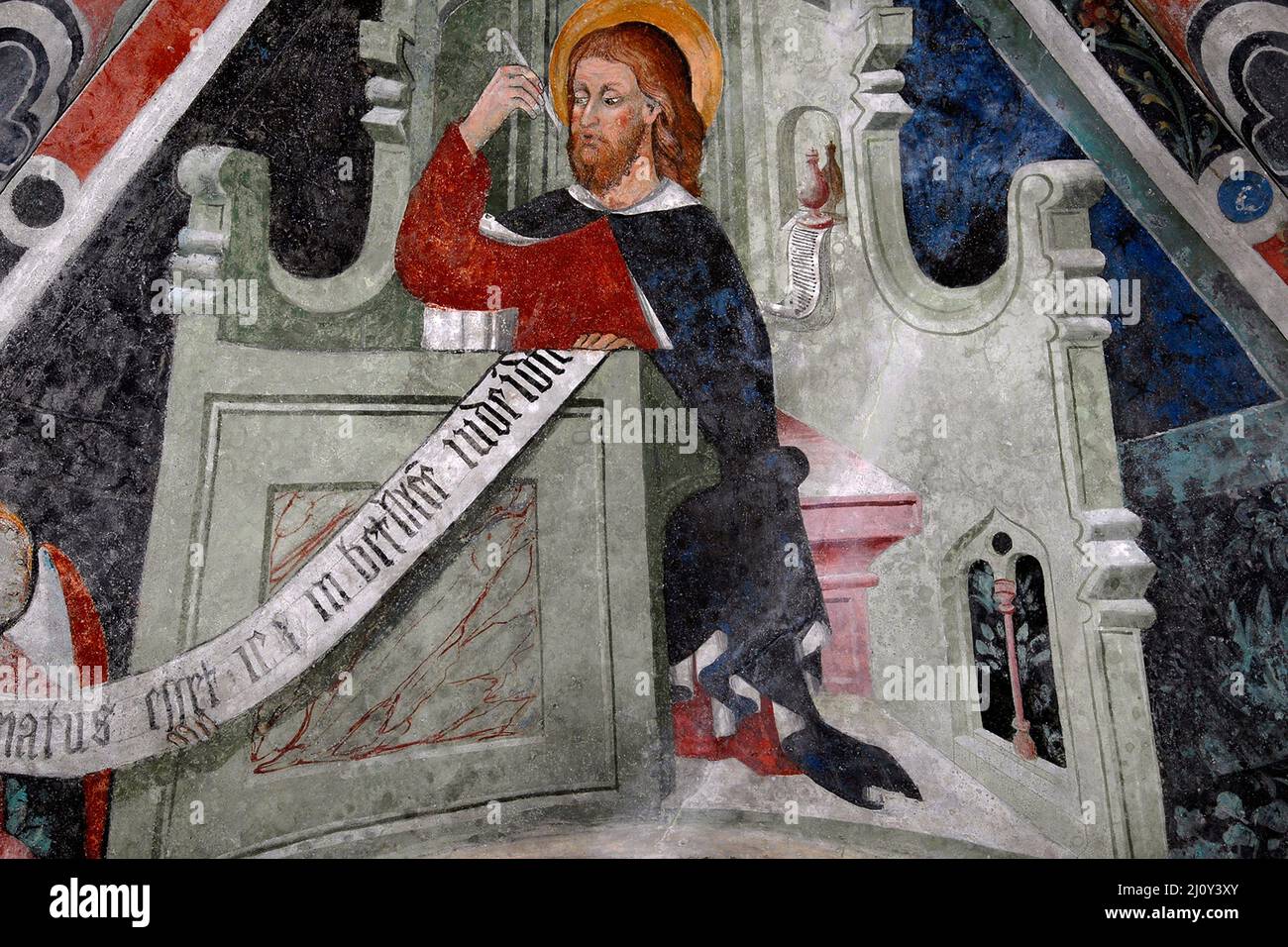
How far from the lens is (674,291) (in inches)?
163

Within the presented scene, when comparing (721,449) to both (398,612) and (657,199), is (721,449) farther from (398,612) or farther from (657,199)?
A: (398,612)

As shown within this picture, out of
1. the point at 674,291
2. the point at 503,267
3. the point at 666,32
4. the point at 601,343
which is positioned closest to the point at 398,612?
the point at 601,343

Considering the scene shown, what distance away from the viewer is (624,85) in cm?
420

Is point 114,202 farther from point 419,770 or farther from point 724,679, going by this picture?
point 724,679

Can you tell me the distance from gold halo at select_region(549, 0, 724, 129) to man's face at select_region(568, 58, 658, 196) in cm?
7

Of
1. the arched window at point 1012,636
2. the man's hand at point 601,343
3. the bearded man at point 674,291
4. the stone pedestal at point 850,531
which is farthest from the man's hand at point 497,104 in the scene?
the arched window at point 1012,636

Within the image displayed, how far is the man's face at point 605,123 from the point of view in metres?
4.19

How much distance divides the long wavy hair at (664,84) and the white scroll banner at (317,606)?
82 centimetres

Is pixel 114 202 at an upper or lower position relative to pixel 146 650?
upper

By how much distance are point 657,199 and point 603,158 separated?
24cm

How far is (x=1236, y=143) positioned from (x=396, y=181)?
116 inches

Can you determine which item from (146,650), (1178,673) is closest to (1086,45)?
(1178,673)

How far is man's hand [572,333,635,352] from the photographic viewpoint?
4.05m
